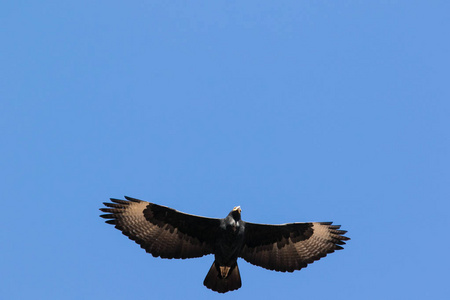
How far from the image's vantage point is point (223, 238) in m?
16.7

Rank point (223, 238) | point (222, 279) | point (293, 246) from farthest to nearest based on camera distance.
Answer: point (293, 246)
point (222, 279)
point (223, 238)

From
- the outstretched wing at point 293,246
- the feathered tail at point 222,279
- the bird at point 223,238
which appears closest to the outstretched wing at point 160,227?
the bird at point 223,238

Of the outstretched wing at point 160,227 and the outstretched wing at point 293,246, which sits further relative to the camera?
the outstretched wing at point 293,246

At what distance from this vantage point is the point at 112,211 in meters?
16.8

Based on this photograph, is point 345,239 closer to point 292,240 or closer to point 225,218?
point 292,240

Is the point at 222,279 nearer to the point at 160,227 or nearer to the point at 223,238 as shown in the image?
the point at 223,238

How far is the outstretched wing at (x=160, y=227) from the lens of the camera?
16828 mm

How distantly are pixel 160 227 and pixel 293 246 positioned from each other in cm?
334

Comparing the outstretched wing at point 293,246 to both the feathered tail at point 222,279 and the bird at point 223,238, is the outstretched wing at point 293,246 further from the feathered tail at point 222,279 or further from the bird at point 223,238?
the feathered tail at point 222,279

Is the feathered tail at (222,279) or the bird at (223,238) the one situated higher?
the bird at (223,238)

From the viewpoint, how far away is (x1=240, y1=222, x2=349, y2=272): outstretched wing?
57.1 feet

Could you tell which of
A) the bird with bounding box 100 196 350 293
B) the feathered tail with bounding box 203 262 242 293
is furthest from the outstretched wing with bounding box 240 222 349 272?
the feathered tail with bounding box 203 262 242 293

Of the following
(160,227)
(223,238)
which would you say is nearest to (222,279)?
(223,238)

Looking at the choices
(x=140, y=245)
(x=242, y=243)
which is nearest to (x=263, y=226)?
(x=242, y=243)
